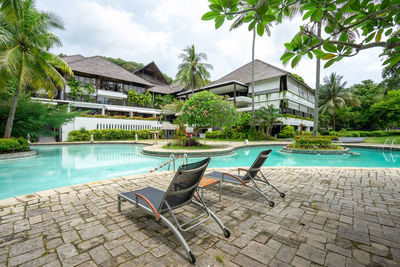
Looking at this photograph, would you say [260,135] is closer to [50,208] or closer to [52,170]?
[52,170]

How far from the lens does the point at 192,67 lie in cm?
2452

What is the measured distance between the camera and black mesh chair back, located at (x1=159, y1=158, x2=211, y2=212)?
2221mm

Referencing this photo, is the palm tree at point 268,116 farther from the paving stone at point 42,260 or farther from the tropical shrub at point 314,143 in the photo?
the paving stone at point 42,260

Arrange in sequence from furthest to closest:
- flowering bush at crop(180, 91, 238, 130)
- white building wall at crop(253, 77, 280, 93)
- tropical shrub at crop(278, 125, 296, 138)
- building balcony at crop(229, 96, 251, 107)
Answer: building balcony at crop(229, 96, 251, 107)
white building wall at crop(253, 77, 280, 93)
tropical shrub at crop(278, 125, 296, 138)
flowering bush at crop(180, 91, 238, 130)

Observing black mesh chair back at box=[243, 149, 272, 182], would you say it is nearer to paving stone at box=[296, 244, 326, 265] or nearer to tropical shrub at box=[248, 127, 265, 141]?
paving stone at box=[296, 244, 326, 265]

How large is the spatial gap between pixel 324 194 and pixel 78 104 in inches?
1096

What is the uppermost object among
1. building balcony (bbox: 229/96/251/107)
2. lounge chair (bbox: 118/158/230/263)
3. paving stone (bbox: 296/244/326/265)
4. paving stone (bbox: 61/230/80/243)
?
building balcony (bbox: 229/96/251/107)

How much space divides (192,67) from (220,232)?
79.6 ft

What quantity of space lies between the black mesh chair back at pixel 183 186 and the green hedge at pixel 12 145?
40.9 ft

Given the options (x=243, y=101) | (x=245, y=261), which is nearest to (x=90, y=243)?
(x=245, y=261)

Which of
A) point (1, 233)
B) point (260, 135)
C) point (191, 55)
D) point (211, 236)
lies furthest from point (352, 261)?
point (191, 55)

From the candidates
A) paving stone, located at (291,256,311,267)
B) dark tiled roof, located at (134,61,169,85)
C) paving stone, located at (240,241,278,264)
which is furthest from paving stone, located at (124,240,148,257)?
dark tiled roof, located at (134,61,169,85)

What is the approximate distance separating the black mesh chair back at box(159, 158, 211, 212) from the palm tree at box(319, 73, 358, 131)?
35.6m

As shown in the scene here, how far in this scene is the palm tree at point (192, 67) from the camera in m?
24.3
